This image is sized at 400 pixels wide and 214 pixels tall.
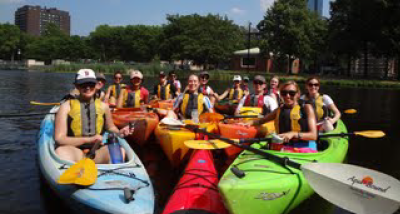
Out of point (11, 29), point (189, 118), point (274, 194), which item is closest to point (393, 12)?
point (189, 118)

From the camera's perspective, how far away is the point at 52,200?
4887 mm

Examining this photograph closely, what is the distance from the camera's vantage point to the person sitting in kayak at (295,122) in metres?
4.66

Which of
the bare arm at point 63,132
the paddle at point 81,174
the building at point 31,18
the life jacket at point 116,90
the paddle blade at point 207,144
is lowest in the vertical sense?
the paddle at point 81,174

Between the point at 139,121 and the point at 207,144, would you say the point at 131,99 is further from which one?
the point at 207,144

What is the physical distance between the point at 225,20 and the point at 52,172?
43543mm

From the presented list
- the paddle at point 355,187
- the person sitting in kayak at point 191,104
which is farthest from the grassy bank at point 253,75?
the paddle at point 355,187

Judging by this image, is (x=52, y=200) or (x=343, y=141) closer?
(x=52, y=200)

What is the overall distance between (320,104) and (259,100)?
136cm

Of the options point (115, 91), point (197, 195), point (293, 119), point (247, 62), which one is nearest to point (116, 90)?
point (115, 91)

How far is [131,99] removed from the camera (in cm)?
811

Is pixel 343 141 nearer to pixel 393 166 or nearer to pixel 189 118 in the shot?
pixel 393 166

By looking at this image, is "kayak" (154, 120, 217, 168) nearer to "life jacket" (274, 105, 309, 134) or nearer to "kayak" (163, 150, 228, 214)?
"kayak" (163, 150, 228, 214)

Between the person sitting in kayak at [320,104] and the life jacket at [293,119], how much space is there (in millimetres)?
1913

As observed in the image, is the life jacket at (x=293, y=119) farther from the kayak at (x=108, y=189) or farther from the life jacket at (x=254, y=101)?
the life jacket at (x=254, y=101)
